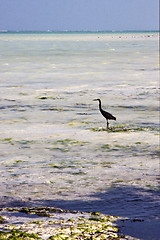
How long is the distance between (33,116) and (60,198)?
288 inches

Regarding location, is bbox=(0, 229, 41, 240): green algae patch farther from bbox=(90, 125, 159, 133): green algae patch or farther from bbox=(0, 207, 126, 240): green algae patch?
bbox=(90, 125, 159, 133): green algae patch

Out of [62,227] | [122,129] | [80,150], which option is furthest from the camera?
[122,129]

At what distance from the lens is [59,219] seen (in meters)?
6.12

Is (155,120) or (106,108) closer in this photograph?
(155,120)

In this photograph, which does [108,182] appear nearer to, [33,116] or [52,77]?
[33,116]

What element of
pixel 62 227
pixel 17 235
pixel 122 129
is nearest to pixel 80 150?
pixel 122 129

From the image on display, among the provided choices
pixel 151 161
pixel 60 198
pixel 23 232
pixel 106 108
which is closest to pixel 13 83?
pixel 106 108

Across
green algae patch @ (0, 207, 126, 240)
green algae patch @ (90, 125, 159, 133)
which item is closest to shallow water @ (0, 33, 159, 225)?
green algae patch @ (90, 125, 159, 133)

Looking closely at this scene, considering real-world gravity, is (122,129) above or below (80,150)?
below

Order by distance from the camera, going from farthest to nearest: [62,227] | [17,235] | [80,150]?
[80,150] < [62,227] < [17,235]

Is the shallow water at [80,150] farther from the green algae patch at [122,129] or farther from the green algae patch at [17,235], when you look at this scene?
the green algae patch at [17,235]

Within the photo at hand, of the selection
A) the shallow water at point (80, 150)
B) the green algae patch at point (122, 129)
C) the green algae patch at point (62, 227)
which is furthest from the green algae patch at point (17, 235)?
the green algae patch at point (122, 129)

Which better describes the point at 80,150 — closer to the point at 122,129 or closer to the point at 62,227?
the point at 122,129

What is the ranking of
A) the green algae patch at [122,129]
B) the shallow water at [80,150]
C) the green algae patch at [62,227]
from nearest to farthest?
the green algae patch at [62,227], the shallow water at [80,150], the green algae patch at [122,129]
